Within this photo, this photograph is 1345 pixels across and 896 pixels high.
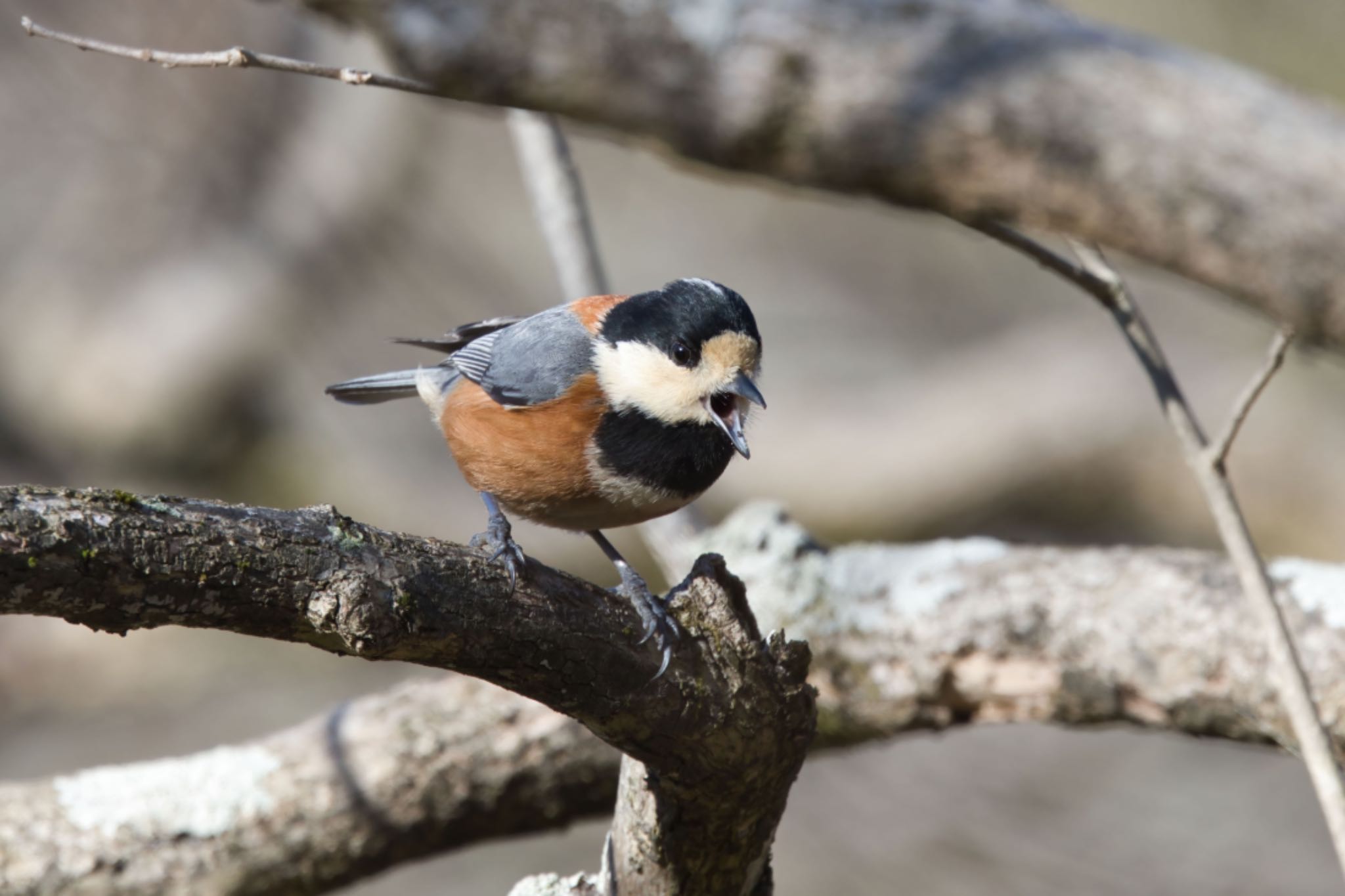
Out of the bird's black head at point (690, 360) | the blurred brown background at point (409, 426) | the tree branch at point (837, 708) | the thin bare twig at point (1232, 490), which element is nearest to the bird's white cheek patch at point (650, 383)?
the bird's black head at point (690, 360)

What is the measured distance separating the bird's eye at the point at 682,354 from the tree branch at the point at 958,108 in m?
0.41

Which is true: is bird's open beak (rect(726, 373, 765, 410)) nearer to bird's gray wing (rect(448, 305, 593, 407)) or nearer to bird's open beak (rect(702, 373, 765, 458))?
bird's open beak (rect(702, 373, 765, 458))

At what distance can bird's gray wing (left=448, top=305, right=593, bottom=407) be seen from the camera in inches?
101

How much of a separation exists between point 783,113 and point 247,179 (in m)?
6.11

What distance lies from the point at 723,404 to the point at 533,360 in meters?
0.44

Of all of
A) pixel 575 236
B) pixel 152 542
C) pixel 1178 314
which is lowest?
pixel 152 542

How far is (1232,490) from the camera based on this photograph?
211 centimetres

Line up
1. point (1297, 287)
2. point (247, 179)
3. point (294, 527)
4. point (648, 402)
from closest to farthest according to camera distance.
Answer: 1. point (294, 527)
2. point (1297, 287)
3. point (648, 402)
4. point (247, 179)

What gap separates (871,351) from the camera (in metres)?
10.3

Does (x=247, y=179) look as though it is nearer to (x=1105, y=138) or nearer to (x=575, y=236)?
(x=575, y=236)

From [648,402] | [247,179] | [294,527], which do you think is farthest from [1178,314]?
[294,527]

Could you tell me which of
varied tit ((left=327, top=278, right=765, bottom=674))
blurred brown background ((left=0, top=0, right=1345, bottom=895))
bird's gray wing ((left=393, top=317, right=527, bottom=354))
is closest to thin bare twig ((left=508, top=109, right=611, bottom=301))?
bird's gray wing ((left=393, top=317, right=527, bottom=354))

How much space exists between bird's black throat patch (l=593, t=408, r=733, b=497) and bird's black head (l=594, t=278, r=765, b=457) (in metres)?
0.02

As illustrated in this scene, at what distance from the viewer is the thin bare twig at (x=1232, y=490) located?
1929 millimetres
